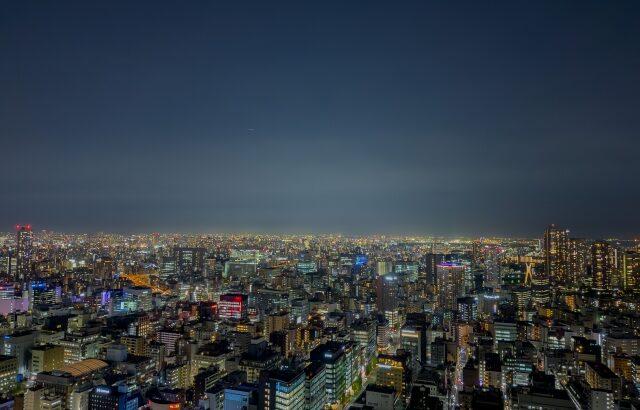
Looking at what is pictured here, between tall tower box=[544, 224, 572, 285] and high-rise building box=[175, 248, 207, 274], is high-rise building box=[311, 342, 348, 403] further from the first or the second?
high-rise building box=[175, 248, 207, 274]

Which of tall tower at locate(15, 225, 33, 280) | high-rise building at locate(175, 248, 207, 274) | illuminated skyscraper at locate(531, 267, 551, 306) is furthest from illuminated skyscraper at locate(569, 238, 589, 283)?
tall tower at locate(15, 225, 33, 280)

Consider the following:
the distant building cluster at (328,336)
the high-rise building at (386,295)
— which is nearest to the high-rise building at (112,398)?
the distant building cluster at (328,336)

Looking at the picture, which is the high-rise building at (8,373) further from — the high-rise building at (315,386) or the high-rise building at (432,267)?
the high-rise building at (432,267)

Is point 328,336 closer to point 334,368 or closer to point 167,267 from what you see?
point 334,368

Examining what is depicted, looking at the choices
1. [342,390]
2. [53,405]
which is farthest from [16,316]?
[342,390]

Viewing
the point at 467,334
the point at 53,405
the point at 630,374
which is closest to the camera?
the point at 53,405

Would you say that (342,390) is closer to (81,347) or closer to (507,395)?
(507,395)
